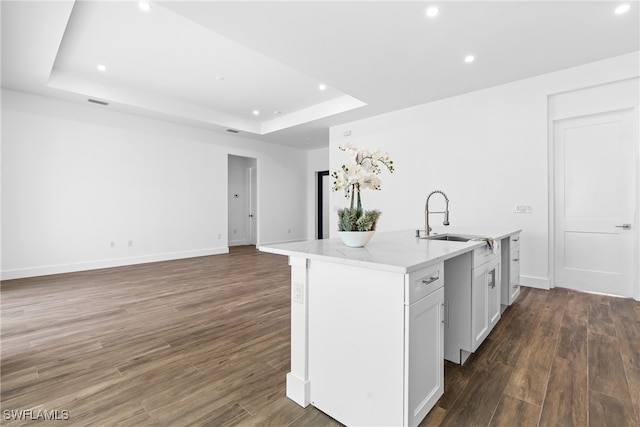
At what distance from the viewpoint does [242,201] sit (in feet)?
28.9

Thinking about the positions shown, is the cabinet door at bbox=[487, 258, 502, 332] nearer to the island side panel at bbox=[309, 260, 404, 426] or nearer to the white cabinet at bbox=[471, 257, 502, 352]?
the white cabinet at bbox=[471, 257, 502, 352]

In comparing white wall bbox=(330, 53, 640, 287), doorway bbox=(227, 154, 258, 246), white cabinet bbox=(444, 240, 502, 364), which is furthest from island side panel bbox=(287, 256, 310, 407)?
doorway bbox=(227, 154, 258, 246)

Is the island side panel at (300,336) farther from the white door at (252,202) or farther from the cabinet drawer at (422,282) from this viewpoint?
the white door at (252,202)

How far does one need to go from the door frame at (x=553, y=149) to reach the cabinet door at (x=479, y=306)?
2.49 m

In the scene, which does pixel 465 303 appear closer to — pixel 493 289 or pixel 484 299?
pixel 484 299

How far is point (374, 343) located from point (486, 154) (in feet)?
13.2

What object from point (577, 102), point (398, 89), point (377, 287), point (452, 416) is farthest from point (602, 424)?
point (398, 89)

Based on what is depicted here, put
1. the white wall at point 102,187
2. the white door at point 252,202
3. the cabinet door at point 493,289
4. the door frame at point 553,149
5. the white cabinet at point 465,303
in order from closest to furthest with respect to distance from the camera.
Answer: the white cabinet at point 465,303, the cabinet door at point 493,289, the door frame at point 553,149, the white wall at point 102,187, the white door at point 252,202

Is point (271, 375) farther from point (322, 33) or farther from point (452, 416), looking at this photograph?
point (322, 33)

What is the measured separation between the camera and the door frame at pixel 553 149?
345 cm

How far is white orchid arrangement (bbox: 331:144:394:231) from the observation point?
1709 mm

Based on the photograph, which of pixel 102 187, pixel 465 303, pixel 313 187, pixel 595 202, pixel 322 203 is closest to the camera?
pixel 465 303

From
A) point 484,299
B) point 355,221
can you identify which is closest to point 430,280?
point 355,221

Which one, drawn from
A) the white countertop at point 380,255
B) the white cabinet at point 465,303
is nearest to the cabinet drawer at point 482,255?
the white cabinet at point 465,303
